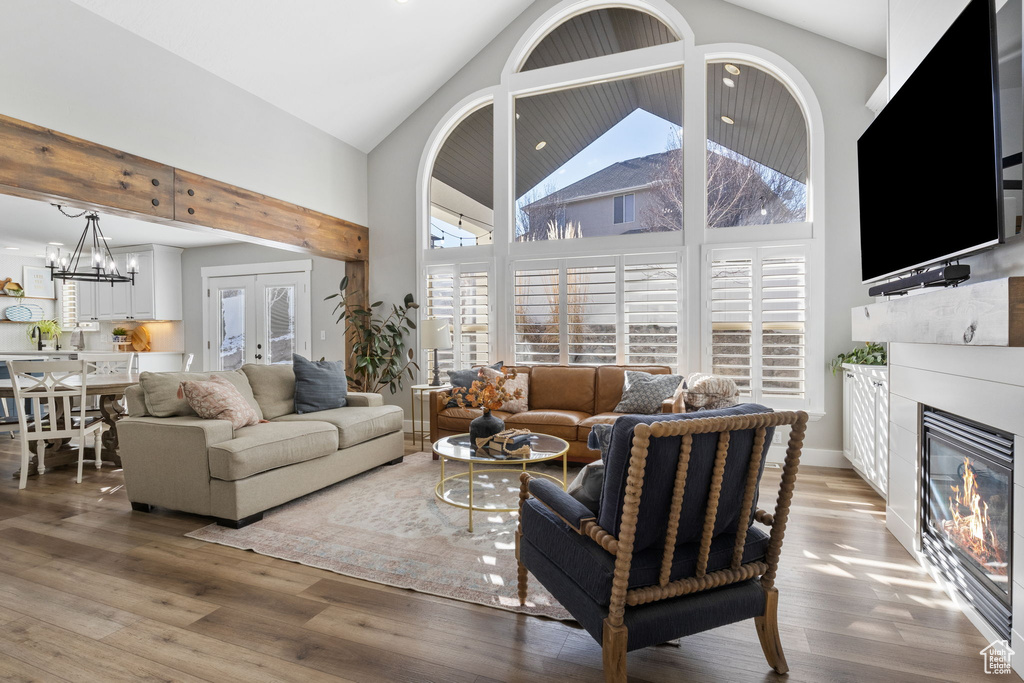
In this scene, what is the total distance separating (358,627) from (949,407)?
2621 millimetres

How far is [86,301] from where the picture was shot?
8320 millimetres

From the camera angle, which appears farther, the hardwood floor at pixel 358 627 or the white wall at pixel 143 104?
the white wall at pixel 143 104

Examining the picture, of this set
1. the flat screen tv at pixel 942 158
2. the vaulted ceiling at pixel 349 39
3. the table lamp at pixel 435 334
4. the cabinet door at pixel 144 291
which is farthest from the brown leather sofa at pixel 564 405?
the cabinet door at pixel 144 291

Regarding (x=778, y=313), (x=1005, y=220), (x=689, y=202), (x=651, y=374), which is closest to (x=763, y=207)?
(x=689, y=202)

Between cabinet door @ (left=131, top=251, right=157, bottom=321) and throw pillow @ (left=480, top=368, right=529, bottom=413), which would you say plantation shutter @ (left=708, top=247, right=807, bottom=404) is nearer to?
throw pillow @ (left=480, top=368, right=529, bottom=413)

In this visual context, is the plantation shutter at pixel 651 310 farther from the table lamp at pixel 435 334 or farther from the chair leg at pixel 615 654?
the chair leg at pixel 615 654

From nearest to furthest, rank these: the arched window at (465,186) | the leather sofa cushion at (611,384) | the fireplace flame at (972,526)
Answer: the fireplace flame at (972,526) → the leather sofa cushion at (611,384) → the arched window at (465,186)

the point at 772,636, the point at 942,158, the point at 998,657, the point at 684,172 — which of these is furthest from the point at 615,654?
the point at 684,172

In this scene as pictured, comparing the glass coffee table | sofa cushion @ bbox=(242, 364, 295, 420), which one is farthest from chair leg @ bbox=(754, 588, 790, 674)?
sofa cushion @ bbox=(242, 364, 295, 420)

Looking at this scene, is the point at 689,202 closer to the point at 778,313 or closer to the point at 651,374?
the point at 778,313

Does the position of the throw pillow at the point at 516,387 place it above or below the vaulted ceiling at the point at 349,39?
below

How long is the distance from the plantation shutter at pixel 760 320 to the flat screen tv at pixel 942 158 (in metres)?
1.57

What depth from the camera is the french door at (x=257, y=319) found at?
730 cm

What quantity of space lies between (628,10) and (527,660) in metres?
5.59
